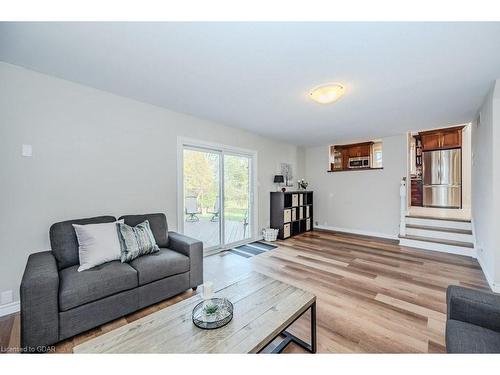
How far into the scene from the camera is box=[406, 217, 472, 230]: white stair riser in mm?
4156

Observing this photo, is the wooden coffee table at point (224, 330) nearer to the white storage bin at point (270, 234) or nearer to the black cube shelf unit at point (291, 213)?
the white storage bin at point (270, 234)

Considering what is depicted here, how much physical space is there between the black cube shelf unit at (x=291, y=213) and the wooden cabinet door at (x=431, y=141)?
3.55 m

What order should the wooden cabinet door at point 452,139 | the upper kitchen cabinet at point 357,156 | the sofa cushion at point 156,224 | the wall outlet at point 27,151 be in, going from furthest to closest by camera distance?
the upper kitchen cabinet at point 357,156, the wooden cabinet door at point 452,139, the sofa cushion at point 156,224, the wall outlet at point 27,151

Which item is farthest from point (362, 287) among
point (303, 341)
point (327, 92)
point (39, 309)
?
point (39, 309)

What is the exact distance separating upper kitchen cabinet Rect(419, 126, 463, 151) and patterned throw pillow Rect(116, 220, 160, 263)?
722 cm

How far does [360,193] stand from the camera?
17.6 ft

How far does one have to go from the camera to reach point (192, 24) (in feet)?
4.97

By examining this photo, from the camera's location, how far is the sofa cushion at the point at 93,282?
5.43 ft

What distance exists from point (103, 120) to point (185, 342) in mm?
2623

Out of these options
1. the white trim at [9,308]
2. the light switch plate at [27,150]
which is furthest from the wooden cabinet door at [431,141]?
the white trim at [9,308]

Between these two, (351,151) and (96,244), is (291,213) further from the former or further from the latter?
(96,244)

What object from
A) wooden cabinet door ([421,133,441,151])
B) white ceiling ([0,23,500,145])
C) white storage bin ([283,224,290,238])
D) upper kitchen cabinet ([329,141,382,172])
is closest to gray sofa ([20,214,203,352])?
white ceiling ([0,23,500,145])
